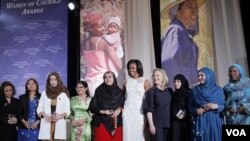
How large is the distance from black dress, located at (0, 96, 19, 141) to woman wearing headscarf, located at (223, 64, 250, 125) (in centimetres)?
231

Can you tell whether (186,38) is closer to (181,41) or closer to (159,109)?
(181,41)

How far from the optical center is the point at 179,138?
143 inches

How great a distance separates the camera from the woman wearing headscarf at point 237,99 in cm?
342

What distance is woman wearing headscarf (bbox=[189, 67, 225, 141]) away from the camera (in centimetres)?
347

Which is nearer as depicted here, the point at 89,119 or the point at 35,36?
the point at 89,119

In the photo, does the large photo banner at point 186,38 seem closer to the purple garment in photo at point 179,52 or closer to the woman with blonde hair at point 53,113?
the purple garment in photo at point 179,52

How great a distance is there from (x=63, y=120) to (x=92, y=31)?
5.63ft

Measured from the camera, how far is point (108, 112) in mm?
3744

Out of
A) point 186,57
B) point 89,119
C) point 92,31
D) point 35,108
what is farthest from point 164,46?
point 35,108

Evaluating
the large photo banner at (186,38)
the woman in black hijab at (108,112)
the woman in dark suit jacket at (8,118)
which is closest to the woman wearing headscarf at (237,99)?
the woman in black hijab at (108,112)

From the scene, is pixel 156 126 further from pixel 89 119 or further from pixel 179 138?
pixel 89 119

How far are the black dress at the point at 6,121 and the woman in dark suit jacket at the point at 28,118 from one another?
7 centimetres

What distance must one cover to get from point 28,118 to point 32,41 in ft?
5.82

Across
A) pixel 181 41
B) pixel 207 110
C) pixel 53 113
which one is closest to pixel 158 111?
pixel 207 110
